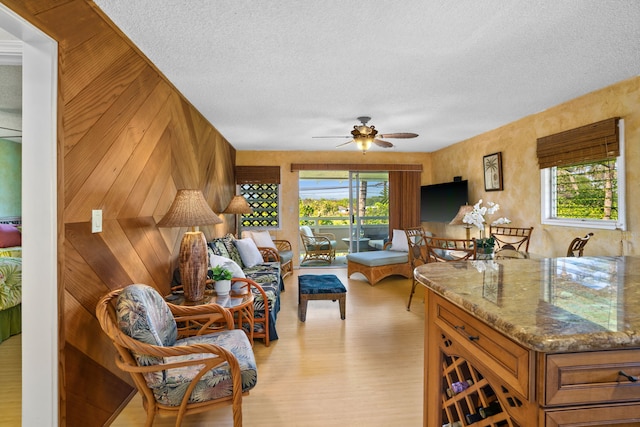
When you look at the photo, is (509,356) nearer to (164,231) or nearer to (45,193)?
(45,193)

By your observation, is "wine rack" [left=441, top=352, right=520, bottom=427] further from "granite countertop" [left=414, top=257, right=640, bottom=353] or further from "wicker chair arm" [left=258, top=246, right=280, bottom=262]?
"wicker chair arm" [left=258, top=246, right=280, bottom=262]

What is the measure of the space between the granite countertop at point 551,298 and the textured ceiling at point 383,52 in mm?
1417

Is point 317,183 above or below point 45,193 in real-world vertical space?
above

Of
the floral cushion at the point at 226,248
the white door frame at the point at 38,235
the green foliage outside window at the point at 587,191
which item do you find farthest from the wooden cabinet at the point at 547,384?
the floral cushion at the point at 226,248

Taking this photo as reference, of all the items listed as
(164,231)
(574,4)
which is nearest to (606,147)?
(574,4)

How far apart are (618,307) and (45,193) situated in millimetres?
2235

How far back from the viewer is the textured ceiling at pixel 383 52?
1726mm

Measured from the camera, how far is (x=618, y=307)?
95 cm

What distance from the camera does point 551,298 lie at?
1048 mm

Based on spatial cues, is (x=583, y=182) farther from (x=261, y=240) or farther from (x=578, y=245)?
(x=261, y=240)

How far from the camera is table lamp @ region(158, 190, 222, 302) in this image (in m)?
2.26

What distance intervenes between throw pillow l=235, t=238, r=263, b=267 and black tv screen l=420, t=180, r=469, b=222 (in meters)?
3.30

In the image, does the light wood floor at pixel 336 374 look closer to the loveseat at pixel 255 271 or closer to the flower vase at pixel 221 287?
the loveseat at pixel 255 271

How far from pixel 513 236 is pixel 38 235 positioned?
180 inches
